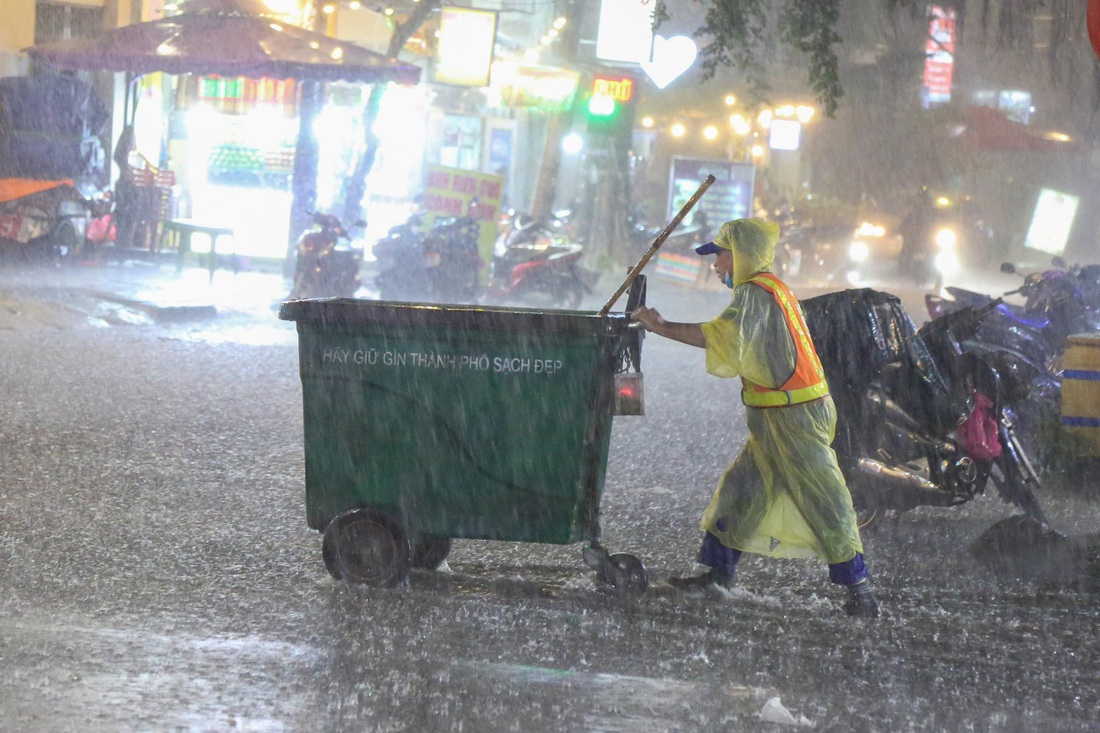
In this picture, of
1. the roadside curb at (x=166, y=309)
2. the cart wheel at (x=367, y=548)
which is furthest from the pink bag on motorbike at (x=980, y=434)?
the roadside curb at (x=166, y=309)

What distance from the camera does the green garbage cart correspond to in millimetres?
4996

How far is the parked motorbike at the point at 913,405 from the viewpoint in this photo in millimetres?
6336

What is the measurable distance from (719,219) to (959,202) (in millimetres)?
13876

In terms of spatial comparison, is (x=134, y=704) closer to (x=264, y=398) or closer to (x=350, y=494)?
(x=350, y=494)

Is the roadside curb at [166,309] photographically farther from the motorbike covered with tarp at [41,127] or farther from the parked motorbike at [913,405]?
the parked motorbike at [913,405]

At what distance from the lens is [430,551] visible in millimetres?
5520

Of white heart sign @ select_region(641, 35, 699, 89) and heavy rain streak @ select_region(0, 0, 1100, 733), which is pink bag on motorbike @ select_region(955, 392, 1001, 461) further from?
white heart sign @ select_region(641, 35, 699, 89)

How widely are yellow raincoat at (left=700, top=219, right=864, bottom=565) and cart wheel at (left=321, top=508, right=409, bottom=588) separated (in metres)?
1.32

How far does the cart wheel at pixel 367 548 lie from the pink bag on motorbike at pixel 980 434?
3.01 m

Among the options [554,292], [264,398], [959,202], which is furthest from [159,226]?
[959,202]

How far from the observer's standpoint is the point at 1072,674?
471 centimetres

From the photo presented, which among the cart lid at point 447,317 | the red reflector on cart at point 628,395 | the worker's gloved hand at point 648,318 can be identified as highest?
the worker's gloved hand at point 648,318

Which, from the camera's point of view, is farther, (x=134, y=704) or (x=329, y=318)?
(x=329, y=318)

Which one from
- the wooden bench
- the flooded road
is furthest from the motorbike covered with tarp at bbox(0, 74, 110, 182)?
the flooded road
